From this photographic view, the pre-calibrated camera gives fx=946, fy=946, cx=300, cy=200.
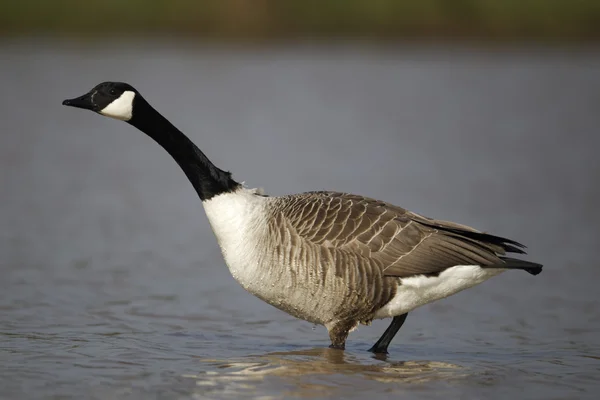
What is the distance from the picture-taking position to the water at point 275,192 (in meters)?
6.17

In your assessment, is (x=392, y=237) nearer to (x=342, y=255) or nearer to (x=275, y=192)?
(x=342, y=255)

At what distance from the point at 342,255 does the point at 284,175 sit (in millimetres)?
6862

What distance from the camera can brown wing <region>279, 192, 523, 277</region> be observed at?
654 centimetres

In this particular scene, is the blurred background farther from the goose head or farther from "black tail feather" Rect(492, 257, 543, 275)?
the goose head

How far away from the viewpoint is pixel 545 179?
1384cm

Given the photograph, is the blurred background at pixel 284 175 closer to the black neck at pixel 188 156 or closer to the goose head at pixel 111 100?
the black neck at pixel 188 156

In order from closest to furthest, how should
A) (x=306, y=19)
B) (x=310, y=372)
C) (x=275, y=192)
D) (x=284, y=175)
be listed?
(x=310, y=372) → (x=275, y=192) → (x=284, y=175) → (x=306, y=19)

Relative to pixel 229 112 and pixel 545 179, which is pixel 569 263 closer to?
pixel 545 179

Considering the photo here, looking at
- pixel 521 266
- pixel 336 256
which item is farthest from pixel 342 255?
pixel 521 266

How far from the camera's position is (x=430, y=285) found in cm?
663

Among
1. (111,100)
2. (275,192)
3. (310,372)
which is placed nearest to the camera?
(310,372)

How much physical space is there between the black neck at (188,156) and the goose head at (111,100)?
0.06m

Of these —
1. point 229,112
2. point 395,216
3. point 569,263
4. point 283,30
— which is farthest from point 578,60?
point 395,216

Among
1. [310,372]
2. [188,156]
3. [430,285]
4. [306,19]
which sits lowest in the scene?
[310,372]
